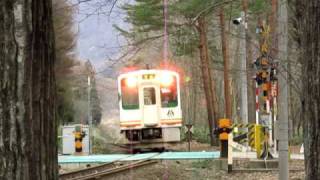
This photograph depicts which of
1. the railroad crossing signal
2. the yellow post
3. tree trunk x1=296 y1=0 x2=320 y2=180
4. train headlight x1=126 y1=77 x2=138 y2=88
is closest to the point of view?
tree trunk x1=296 y1=0 x2=320 y2=180

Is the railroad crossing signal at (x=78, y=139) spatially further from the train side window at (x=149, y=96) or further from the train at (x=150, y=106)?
the train side window at (x=149, y=96)

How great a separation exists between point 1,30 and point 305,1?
1.78 m

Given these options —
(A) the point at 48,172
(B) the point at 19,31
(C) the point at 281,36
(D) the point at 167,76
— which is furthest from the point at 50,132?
(D) the point at 167,76

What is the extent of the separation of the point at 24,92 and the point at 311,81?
5.49 feet

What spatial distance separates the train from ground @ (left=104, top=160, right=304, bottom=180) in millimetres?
7149

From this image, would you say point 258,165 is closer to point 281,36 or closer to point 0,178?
point 281,36

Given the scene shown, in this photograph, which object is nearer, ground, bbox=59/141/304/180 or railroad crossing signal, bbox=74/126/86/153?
ground, bbox=59/141/304/180

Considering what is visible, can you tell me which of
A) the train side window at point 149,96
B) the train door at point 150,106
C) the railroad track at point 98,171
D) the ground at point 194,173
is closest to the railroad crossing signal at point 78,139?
the train door at point 150,106

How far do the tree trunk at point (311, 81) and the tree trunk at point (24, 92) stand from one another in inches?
60.9

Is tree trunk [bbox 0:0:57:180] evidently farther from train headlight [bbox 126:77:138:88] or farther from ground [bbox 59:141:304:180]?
train headlight [bbox 126:77:138:88]

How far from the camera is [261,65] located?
11.8 m

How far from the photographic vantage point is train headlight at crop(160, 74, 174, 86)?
20.6m

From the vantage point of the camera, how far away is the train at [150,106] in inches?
813

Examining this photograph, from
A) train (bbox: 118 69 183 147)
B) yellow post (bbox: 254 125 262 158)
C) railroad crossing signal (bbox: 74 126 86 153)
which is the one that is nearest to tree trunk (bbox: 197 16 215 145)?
train (bbox: 118 69 183 147)
